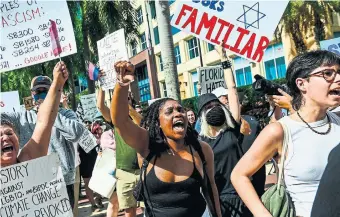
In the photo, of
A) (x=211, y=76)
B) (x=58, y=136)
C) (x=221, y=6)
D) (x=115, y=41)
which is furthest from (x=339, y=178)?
(x=211, y=76)

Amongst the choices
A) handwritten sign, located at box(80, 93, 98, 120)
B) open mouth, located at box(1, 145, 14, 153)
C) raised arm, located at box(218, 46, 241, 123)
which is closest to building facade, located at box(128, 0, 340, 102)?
handwritten sign, located at box(80, 93, 98, 120)

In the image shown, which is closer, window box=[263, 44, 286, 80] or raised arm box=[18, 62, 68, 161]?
raised arm box=[18, 62, 68, 161]

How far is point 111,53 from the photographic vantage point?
217 inches

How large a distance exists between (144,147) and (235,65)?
30.2 metres

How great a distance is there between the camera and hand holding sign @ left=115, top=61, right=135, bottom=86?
9.21 feet

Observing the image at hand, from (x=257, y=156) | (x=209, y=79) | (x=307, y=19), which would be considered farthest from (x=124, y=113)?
(x=307, y=19)

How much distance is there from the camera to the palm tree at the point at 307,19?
925 inches

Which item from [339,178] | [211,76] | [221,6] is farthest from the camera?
[211,76]

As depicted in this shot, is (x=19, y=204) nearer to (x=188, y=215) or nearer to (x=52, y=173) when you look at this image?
(x=52, y=173)

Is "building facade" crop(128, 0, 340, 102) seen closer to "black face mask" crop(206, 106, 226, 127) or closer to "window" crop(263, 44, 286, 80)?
"window" crop(263, 44, 286, 80)

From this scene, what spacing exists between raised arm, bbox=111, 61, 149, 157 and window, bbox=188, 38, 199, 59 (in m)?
34.0

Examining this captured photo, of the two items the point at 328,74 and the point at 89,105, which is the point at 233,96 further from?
the point at 89,105

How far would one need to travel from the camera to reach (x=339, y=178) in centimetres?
121

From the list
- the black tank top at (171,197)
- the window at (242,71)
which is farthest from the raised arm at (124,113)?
the window at (242,71)
